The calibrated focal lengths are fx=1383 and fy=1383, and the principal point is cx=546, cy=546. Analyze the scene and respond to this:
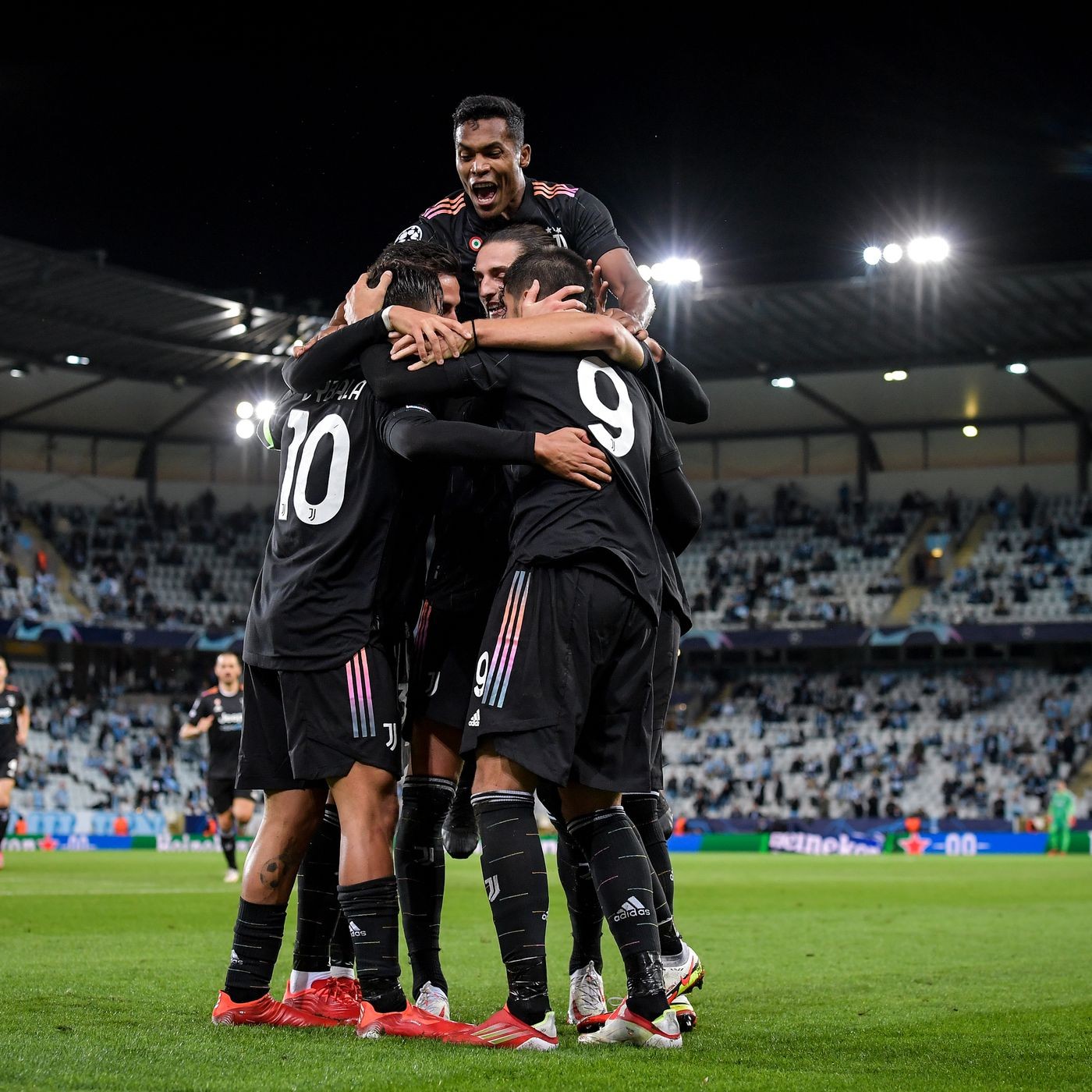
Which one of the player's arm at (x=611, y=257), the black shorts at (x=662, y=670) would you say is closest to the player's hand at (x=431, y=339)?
the player's arm at (x=611, y=257)

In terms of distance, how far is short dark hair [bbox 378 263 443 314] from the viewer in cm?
482

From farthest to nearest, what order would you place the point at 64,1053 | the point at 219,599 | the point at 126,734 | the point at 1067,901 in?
the point at 219,599, the point at 126,734, the point at 1067,901, the point at 64,1053

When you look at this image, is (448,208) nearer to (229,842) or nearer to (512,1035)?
(512,1035)

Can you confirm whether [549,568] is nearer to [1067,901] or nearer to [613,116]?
[1067,901]

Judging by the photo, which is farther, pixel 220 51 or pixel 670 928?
pixel 220 51

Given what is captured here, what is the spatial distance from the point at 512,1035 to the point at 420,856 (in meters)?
1.01

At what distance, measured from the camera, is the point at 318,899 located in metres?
5.04

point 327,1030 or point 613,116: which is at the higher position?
point 613,116

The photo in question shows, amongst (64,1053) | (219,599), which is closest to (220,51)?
(64,1053)

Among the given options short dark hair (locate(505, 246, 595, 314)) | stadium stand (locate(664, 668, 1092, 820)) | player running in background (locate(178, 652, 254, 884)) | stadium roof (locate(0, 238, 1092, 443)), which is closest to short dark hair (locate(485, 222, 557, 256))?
short dark hair (locate(505, 246, 595, 314))

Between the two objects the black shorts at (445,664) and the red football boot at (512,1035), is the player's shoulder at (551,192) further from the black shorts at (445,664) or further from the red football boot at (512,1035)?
the red football boot at (512,1035)

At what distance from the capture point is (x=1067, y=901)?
13797mm

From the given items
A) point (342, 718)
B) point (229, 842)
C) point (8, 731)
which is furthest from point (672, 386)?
point (8, 731)

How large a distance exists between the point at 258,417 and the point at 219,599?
8.62 metres
